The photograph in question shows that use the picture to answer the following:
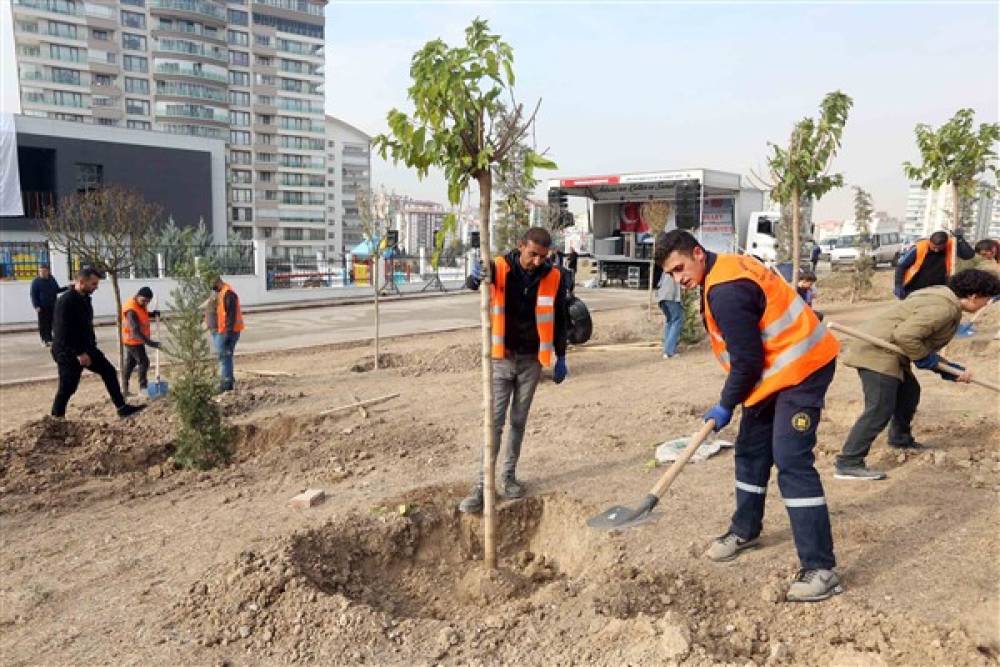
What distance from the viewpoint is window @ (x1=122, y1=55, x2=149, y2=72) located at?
214ft

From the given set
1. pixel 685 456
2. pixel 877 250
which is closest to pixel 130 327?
pixel 685 456

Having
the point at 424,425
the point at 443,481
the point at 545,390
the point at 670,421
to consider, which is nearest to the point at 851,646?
the point at 443,481

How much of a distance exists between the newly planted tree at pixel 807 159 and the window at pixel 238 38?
77.1 meters

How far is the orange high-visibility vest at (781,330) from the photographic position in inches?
131

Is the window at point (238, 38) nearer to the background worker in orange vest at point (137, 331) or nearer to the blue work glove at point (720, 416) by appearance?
the background worker in orange vest at point (137, 331)

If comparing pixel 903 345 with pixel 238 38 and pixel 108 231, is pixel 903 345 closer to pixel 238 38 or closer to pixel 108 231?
pixel 108 231

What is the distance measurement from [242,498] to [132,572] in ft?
3.97

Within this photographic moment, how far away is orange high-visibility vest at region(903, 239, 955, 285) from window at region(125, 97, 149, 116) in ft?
240

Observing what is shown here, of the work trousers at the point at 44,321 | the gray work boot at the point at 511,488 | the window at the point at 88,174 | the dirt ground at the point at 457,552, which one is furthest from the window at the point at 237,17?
the gray work boot at the point at 511,488

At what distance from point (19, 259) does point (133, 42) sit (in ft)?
191

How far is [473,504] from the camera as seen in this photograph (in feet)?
14.8

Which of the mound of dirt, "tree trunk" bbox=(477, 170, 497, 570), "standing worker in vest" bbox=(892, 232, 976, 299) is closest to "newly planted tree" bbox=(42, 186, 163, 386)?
the mound of dirt

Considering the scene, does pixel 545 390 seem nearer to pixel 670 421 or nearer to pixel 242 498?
pixel 670 421

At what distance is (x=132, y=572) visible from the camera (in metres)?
4.02
